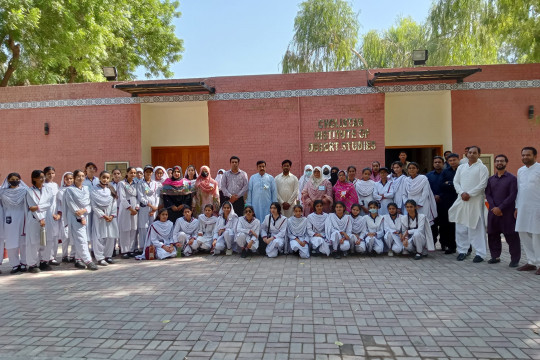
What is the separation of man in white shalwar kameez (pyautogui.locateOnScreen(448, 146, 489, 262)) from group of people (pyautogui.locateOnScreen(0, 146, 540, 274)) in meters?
0.02

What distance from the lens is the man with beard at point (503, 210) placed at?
5680 mm

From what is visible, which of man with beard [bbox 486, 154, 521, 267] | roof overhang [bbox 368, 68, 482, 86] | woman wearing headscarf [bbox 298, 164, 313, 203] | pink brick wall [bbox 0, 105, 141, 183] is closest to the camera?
man with beard [bbox 486, 154, 521, 267]

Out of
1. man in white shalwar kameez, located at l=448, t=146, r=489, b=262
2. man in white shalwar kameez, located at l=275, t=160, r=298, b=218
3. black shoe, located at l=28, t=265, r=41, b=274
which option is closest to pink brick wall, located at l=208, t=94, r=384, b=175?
man in white shalwar kameez, located at l=275, t=160, r=298, b=218

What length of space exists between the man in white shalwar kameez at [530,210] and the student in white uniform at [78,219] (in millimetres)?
6513

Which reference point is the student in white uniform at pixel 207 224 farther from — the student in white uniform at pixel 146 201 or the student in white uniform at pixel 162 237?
the student in white uniform at pixel 146 201

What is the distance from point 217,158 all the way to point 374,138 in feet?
13.8

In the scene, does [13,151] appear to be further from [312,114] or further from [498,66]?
[498,66]

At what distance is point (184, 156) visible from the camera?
1183 centimetres

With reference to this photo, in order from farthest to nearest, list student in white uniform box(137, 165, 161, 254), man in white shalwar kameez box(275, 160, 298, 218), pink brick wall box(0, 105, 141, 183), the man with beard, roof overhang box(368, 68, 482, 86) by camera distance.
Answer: pink brick wall box(0, 105, 141, 183), roof overhang box(368, 68, 482, 86), man in white shalwar kameez box(275, 160, 298, 218), student in white uniform box(137, 165, 161, 254), the man with beard

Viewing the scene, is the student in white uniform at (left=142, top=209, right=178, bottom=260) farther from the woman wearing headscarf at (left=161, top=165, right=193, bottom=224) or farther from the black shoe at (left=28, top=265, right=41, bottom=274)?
the black shoe at (left=28, top=265, right=41, bottom=274)

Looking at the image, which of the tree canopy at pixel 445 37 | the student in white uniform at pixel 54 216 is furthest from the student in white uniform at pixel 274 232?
the tree canopy at pixel 445 37

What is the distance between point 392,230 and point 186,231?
3738mm

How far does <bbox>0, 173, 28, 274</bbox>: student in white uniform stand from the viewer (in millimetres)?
5910

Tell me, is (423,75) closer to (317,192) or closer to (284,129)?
(284,129)
